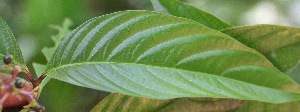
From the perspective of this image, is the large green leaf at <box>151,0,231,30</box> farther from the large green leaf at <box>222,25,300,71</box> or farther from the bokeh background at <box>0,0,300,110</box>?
the bokeh background at <box>0,0,300,110</box>

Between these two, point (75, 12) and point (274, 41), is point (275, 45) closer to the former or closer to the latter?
point (274, 41)

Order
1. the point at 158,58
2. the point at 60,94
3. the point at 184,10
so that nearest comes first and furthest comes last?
the point at 158,58 < the point at 184,10 < the point at 60,94

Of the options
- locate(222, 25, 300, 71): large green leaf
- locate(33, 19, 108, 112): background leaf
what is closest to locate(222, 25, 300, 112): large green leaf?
locate(222, 25, 300, 71): large green leaf

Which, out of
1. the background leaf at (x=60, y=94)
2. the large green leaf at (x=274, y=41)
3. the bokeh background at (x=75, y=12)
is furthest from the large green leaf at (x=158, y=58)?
the bokeh background at (x=75, y=12)

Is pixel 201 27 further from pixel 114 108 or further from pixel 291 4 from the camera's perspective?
pixel 291 4

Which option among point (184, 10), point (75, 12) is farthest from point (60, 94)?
point (184, 10)

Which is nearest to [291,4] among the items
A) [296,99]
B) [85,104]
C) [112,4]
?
[112,4]
